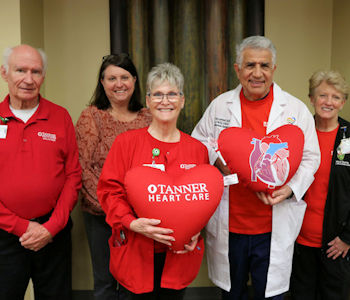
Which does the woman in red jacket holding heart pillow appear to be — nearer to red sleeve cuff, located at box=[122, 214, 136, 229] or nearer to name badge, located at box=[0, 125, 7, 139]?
red sleeve cuff, located at box=[122, 214, 136, 229]

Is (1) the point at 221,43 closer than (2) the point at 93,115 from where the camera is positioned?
No

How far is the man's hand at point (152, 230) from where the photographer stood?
4.32 ft

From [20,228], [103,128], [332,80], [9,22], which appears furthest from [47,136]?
[332,80]

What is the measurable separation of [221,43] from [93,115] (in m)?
1.13

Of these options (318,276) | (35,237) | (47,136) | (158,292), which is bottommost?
(318,276)

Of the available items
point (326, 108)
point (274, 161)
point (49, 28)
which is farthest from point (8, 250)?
point (326, 108)

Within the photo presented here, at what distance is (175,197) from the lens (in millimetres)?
1324

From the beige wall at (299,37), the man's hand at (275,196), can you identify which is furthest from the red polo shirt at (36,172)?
the beige wall at (299,37)

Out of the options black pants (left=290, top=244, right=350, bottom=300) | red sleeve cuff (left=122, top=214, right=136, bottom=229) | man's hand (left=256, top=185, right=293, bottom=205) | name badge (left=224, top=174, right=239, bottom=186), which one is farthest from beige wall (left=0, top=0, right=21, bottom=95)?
black pants (left=290, top=244, right=350, bottom=300)

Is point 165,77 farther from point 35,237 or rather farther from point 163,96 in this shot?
point 35,237

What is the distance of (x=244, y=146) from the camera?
1.60 metres

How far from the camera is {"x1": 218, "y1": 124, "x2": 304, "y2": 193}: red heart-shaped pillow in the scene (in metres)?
1.57

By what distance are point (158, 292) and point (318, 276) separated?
1030mm

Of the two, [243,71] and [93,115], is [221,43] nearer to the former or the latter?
[243,71]
